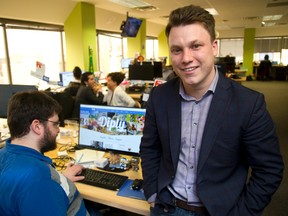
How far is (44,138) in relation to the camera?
1.31 m

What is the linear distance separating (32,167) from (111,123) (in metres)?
0.82

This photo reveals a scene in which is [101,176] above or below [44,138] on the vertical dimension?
below

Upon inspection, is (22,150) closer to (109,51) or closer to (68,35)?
(68,35)

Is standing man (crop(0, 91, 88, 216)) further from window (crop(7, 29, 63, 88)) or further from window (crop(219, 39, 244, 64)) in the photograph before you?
window (crop(219, 39, 244, 64))

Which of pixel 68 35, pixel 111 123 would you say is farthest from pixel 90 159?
pixel 68 35

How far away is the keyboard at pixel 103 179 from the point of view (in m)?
1.61

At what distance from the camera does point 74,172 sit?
1745 millimetres

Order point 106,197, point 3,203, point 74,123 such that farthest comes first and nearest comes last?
point 74,123 < point 106,197 < point 3,203

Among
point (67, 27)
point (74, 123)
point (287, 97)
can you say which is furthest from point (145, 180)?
point (287, 97)

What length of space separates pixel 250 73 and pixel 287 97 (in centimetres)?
541

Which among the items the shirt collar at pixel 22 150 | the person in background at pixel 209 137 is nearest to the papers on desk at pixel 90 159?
the shirt collar at pixel 22 150

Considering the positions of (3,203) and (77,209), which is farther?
(77,209)

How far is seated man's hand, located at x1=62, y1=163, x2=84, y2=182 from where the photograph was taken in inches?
67.0

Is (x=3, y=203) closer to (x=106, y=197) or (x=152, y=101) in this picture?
(x=106, y=197)
